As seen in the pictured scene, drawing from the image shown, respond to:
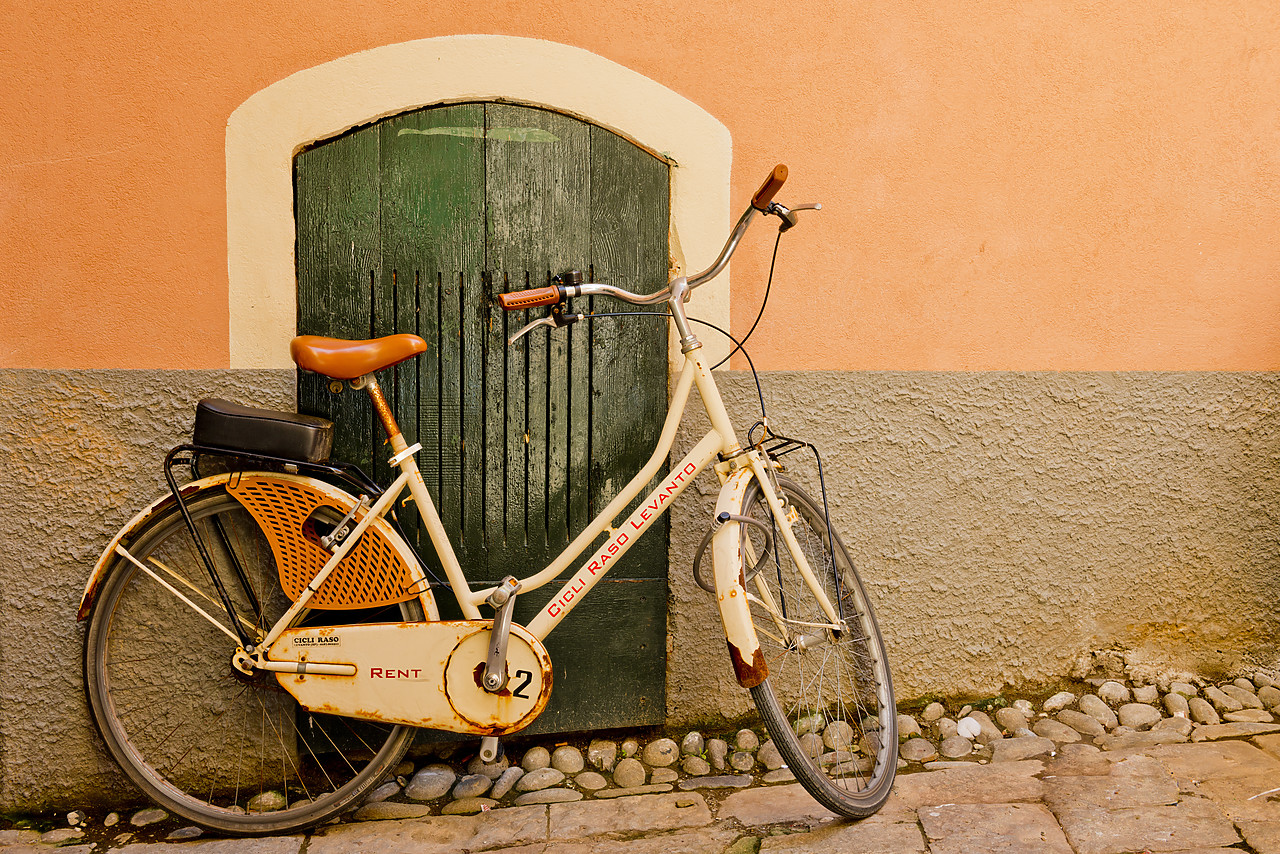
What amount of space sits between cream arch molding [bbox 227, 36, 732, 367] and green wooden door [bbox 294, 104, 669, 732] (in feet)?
0.16

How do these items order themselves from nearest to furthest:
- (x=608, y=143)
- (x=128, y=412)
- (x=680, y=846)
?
(x=680, y=846) < (x=128, y=412) < (x=608, y=143)

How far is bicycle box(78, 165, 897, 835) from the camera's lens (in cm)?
217

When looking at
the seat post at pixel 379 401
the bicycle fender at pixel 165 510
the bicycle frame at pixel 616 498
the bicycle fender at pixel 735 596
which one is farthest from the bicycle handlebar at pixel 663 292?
the bicycle fender at pixel 165 510

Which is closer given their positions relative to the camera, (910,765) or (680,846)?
(680,846)

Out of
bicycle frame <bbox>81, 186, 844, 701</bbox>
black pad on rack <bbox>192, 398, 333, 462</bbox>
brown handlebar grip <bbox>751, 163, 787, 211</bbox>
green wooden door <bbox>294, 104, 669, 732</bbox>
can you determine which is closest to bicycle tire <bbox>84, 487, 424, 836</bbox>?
bicycle frame <bbox>81, 186, 844, 701</bbox>

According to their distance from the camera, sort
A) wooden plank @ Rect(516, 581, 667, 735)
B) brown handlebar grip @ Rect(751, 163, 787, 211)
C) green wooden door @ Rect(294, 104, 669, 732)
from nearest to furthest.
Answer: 1. brown handlebar grip @ Rect(751, 163, 787, 211)
2. green wooden door @ Rect(294, 104, 669, 732)
3. wooden plank @ Rect(516, 581, 667, 735)

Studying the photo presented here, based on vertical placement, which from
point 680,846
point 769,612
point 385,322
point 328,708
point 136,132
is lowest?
point 680,846

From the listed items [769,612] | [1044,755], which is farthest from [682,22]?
[1044,755]

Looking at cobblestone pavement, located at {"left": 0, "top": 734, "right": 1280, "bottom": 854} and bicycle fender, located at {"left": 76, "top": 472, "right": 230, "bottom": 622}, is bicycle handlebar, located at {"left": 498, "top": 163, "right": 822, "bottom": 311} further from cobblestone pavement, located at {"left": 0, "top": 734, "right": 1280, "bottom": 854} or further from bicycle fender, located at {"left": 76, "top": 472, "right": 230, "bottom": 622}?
cobblestone pavement, located at {"left": 0, "top": 734, "right": 1280, "bottom": 854}

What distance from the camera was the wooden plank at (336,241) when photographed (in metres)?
2.43

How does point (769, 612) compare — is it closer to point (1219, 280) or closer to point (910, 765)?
point (910, 765)

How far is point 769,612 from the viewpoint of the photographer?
2.33 metres

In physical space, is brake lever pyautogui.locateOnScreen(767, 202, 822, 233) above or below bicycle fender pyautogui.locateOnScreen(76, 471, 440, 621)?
above

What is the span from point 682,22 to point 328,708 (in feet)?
7.86
